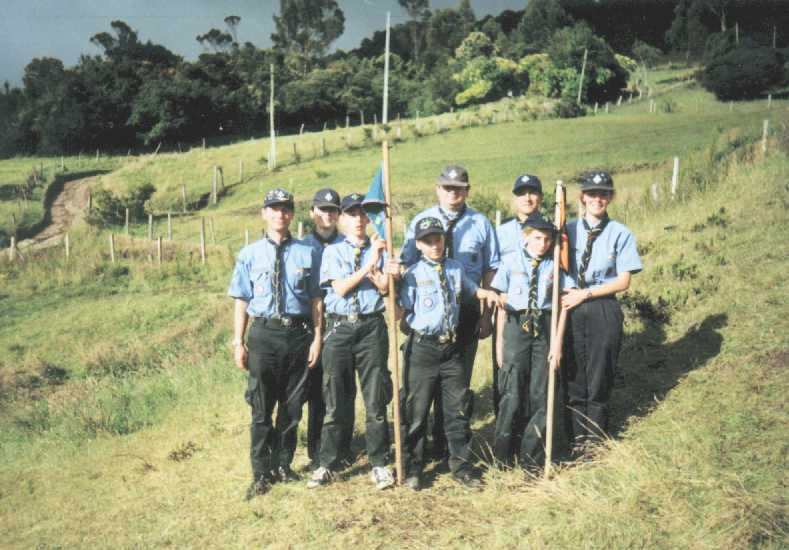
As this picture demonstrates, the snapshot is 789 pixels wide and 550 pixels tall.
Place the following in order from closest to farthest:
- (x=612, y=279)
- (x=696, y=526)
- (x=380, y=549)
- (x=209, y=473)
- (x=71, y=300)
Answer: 1. (x=696, y=526)
2. (x=380, y=549)
3. (x=612, y=279)
4. (x=209, y=473)
5. (x=71, y=300)

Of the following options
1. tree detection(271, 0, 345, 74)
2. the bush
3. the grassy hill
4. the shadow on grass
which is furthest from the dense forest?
the shadow on grass

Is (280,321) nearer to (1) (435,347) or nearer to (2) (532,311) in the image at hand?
(1) (435,347)

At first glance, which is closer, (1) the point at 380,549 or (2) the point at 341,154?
(1) the point at 380,549

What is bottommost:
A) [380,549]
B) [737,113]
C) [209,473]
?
[209,473]

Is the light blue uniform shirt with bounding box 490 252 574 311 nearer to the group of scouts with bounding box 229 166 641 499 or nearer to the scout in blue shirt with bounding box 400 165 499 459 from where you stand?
the group of scouts with bounding box 229 166 641 499

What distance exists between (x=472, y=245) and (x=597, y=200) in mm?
1072

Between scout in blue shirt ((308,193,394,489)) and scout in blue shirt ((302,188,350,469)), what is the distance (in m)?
0.25

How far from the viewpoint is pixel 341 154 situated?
3862 centimetres

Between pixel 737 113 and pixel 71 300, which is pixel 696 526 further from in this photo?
pixel 737 113

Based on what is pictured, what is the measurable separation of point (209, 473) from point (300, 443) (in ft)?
3.12

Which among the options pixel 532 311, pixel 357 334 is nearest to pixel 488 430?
pixel 532 311

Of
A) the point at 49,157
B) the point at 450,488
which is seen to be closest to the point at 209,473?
the point at 450,488

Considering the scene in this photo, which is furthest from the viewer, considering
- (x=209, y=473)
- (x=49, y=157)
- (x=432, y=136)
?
(x=49, y=157)

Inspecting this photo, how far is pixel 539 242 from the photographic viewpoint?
530cm
